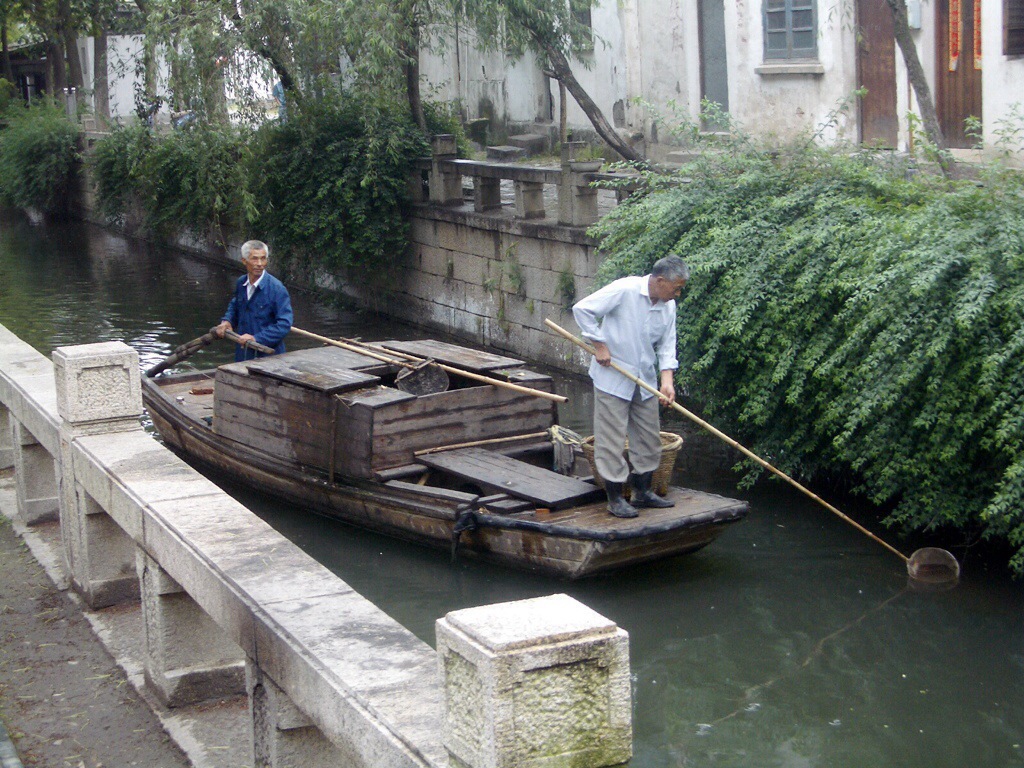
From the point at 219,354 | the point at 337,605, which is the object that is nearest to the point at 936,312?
the point at 337,605

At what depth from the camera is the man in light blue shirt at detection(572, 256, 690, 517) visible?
7.58 meters

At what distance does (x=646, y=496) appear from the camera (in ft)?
26.5

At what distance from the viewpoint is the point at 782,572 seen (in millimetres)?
8258

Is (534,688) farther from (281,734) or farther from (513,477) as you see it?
(513,477)

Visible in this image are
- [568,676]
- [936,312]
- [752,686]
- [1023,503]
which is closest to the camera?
[568,676]

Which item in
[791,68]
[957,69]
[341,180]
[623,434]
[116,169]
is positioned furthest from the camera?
[116,169]

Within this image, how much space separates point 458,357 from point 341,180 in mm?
7122

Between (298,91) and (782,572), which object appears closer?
(782,572)

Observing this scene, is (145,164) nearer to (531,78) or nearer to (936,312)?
(531,78)

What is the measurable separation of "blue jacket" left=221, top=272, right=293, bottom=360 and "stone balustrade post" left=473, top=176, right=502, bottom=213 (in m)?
5.32

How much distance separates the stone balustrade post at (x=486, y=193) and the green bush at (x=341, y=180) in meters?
1.55

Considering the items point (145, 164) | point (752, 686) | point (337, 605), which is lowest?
point (752, 686)

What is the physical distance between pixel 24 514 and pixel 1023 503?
18.6 ft

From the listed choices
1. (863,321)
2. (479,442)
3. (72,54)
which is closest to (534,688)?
(863,321)
